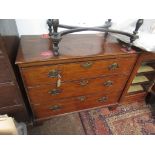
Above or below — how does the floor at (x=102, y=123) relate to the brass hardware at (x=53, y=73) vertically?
below

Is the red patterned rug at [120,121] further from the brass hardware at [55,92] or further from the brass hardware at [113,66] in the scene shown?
the brass hardware at [113,66]

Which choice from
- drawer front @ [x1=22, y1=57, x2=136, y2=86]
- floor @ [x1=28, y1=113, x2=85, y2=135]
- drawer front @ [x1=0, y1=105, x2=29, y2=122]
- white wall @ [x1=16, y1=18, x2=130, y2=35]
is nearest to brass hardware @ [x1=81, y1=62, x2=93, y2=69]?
drawer front @ [x1=22, y1=57, x2=136, y2=86]

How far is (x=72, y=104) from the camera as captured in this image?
52.6 inches

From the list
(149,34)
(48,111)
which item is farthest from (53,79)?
(149,34)

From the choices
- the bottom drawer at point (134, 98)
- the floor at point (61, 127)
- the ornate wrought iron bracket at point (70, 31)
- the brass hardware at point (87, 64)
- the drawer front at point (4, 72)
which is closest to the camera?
the drawer front at point (4, 72)

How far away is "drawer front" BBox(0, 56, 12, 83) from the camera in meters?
0.82

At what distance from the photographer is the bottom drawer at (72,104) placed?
1.26 metres

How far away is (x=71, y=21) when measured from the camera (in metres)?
1.27

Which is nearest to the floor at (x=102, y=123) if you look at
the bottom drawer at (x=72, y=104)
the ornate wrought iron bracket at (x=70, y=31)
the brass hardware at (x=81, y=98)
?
the bottom drawer at (x=72, y=104)

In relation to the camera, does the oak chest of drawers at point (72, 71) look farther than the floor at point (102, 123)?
No

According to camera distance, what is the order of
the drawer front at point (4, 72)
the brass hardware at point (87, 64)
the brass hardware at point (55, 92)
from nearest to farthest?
the drawer front at point (4, 72)
the brass hardware at point (87, 64)
the brass hardware at point (55, 92)

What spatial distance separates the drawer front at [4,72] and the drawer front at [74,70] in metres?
0.09

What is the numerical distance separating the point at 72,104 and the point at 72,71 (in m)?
0.40
